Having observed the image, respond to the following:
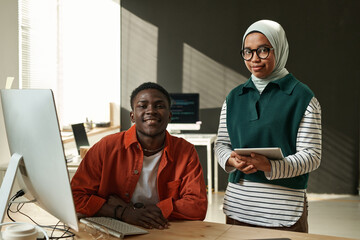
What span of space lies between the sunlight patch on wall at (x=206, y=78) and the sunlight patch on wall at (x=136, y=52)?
464 mm

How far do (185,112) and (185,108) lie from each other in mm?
51

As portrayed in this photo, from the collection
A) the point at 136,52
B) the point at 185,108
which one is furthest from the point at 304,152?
the point at 136,52

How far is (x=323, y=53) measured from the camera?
17.4ft

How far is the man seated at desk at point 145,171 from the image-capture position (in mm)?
1694

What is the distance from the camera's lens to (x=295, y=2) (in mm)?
5328

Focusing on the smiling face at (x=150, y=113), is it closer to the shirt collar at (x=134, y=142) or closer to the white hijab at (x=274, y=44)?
the shirt collar at (x=134, y=142)

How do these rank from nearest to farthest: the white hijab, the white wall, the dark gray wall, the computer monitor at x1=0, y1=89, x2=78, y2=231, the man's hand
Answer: the computer monitor at x1=0, y1=89, x2=78, y2=231
the man's hand
the white hijab
the white wall
the dark gray wall

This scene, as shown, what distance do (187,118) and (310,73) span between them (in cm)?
168

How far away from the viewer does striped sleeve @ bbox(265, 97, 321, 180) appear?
166cm

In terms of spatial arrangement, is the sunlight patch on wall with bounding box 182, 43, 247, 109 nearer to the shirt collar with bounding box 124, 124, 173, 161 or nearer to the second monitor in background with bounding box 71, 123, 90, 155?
the second monitor in background with bounding box 71, 123, 90, 155

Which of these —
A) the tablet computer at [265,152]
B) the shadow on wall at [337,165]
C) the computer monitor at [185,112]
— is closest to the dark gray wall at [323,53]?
the shadow on wall at [337,165]

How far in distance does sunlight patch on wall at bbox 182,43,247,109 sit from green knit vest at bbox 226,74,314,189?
3713 millimetres

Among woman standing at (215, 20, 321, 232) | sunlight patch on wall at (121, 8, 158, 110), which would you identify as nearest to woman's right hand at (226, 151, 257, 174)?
woman standing at (215, 20, 321, 232)

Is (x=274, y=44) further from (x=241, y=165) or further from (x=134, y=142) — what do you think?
(x=134, y=142)
